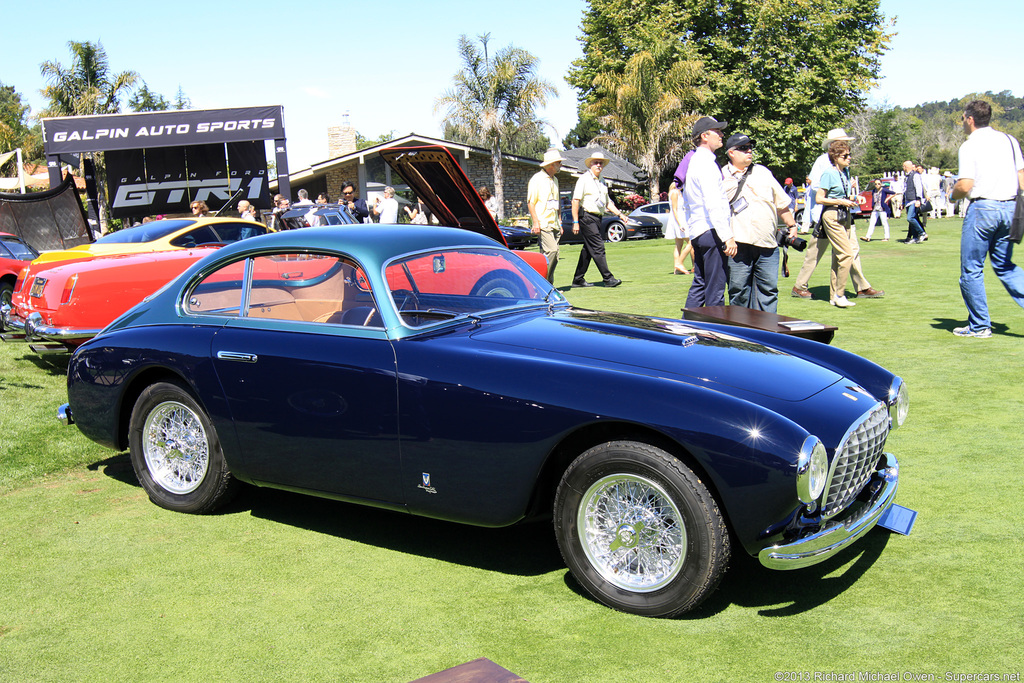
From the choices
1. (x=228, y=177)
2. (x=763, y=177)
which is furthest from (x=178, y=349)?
(x=228, y=177)

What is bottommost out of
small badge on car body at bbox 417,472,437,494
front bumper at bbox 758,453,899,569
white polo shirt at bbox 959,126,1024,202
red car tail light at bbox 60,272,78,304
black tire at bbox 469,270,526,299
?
front bumper at bbox 758,453,899,569

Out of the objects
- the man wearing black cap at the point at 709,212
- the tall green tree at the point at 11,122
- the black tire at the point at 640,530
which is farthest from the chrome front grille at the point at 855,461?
the tall green tree at the point at 11,122

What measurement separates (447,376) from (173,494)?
6.45ft

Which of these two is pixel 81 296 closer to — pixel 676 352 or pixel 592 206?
pixel 676 352

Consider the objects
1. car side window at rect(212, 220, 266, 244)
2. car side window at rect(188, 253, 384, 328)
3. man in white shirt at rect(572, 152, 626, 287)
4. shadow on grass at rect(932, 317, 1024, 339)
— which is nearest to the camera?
car side window at rect(188, 253, 384, 328)

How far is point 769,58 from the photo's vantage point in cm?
4441

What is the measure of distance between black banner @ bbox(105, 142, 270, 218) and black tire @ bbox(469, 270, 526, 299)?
2716 cm

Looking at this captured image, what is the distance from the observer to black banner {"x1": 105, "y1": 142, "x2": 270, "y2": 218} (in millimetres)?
29703

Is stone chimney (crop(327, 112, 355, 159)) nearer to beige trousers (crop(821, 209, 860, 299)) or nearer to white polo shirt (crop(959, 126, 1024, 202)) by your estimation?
beige trousers (crop(821, 209, 860, 299))

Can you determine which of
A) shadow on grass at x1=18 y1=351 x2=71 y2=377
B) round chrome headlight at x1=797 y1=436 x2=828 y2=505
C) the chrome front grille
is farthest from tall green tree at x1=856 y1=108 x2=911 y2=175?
round chrome headlight at x1=797 y1=436 x2=828 y2=505

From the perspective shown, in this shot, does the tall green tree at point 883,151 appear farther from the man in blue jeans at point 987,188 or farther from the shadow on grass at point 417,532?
the shadow on grass at point 417,532

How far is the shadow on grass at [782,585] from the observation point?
3.24 m

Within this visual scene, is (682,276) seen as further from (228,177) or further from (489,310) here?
(228,177)

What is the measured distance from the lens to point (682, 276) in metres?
13.9
